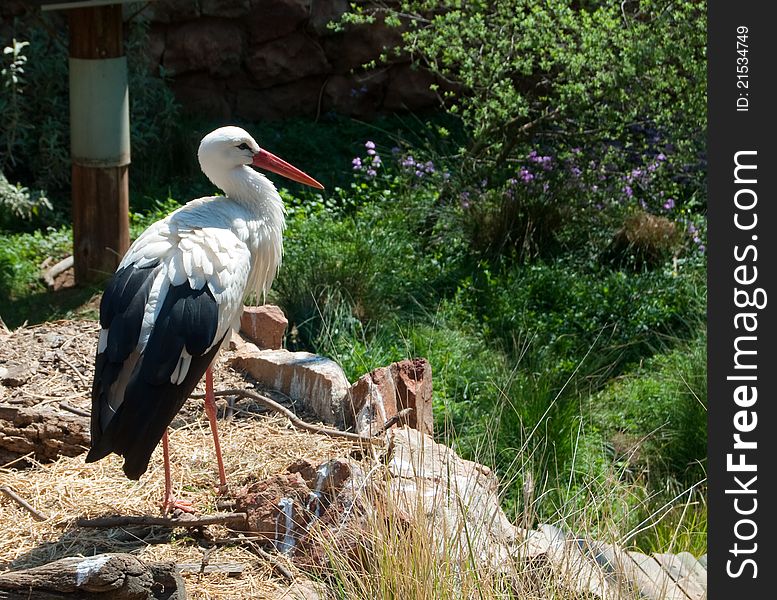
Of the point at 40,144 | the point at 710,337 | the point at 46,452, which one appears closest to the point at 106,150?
the point at 40,144

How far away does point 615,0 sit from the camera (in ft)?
24.1

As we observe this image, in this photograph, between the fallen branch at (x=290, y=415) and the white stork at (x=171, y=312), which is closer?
the white stork at (x=171, y=312)

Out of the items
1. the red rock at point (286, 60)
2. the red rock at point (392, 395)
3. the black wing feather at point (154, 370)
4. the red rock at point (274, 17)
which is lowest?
the red rock at point (392, 395)

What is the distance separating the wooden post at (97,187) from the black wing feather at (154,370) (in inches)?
115

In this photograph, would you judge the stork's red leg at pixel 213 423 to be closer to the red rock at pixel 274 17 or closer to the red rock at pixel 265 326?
the red rock at pixel 265 326

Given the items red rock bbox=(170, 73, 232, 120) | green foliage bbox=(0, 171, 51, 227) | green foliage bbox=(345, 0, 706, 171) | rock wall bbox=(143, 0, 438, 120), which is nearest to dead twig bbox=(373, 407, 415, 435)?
green foliage bbox=(345, 0, 706, 171)

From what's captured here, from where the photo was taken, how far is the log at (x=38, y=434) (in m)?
4.54

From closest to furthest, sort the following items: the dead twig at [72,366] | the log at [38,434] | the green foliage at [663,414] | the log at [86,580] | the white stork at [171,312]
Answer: the log at [86,580], the white stork at [171,312], the log at [38,434], the dead twig at [72,366], the green foliage at [663,414]

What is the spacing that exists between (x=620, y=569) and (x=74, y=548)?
76.2 inches

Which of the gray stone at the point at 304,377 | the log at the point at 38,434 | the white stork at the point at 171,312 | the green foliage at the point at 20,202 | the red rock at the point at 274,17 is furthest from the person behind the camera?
the red rock at the point at 274,17

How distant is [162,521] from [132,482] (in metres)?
0.50

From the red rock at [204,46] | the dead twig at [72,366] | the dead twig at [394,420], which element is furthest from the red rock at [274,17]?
the dead twig at [394,420]

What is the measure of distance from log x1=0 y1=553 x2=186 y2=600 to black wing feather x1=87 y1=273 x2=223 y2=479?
A: 697mm

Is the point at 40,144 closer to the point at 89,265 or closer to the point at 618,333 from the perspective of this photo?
the point at 89,265
